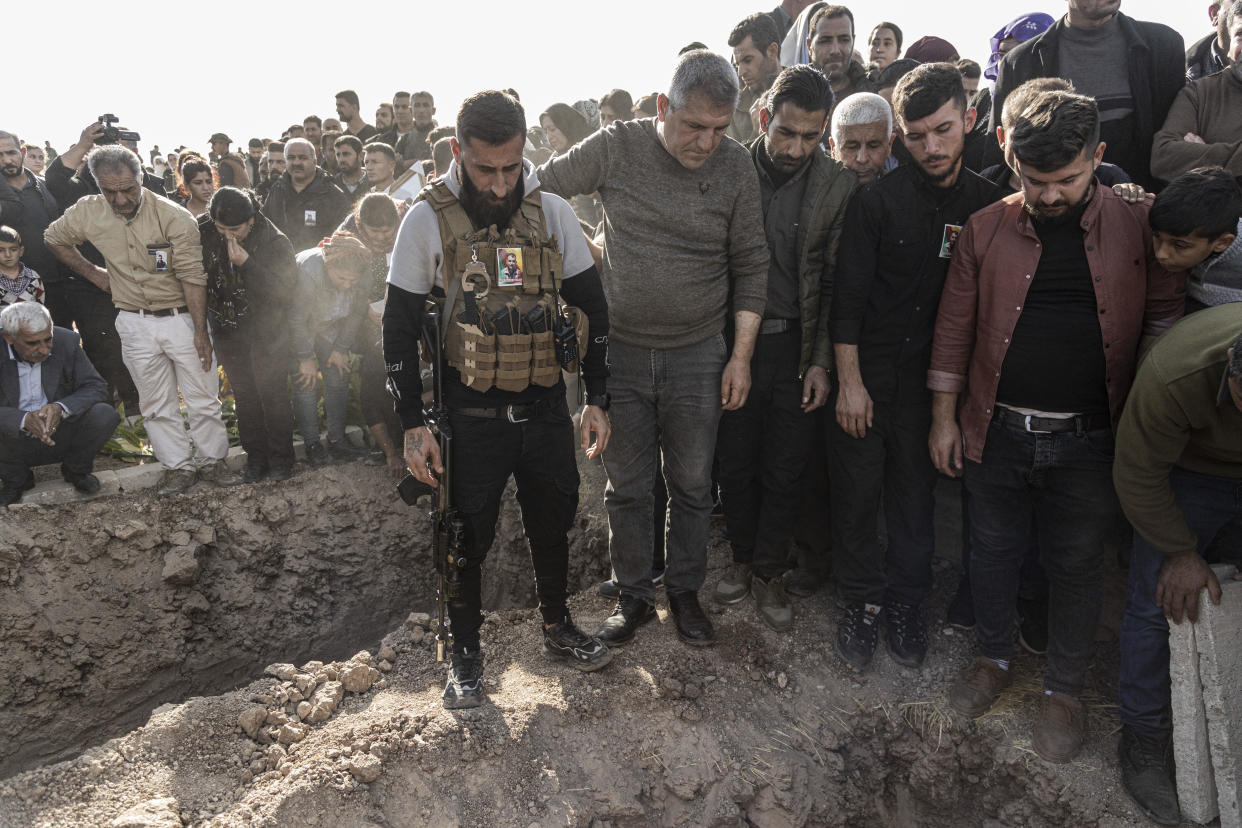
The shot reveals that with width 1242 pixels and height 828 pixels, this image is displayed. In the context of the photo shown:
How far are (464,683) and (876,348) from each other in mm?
2342

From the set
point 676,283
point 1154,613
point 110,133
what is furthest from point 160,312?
point 1154,613

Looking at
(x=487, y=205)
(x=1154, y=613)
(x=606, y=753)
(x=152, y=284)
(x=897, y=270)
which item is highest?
(x=487, y=205)

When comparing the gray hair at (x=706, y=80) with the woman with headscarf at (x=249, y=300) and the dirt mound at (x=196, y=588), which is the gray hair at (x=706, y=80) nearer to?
the dirt mound at (x=196, y=588)

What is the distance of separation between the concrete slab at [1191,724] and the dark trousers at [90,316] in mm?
7162

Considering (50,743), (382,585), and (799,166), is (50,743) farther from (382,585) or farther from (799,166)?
(799,166)

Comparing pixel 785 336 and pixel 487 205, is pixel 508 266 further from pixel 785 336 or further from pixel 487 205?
pixel 785 336

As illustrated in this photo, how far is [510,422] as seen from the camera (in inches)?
117

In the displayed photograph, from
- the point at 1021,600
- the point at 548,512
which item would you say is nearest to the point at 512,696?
the point at 548,512

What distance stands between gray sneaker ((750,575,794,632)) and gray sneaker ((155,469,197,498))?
4226mm

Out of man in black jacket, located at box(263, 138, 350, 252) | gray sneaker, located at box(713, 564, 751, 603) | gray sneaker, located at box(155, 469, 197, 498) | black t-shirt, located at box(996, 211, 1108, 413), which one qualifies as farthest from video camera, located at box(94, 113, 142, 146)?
black t-shirt, located at box(996, 211, 1108, 413)

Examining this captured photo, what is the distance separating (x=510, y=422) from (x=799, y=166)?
1.68 m

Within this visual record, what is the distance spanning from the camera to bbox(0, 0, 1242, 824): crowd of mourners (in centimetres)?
269

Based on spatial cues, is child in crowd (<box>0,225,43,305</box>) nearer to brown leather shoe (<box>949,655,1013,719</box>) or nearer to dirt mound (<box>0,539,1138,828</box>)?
dirt mound (<box>0,539,1138,828</box>)

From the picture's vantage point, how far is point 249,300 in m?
5.04
